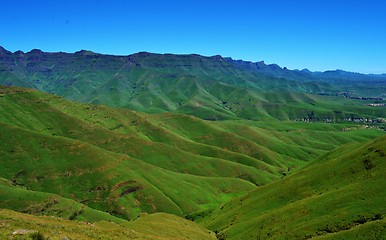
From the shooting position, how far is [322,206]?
A: 10050cm

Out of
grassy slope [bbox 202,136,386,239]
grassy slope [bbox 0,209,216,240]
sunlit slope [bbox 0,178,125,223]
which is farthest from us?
sunlit slope [bbox 0,178,125,223]

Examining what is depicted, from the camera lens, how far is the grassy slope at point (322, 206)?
284 ft

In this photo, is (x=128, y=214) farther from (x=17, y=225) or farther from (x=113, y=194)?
(x=17, y=225)

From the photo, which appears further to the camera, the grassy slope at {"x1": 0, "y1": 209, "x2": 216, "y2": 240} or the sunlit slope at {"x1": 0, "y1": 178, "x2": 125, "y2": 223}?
the sunlit slope at {"x1": 0, "y1": 178, "x2": 125, "y2": 223}

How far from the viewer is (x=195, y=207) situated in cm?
19500

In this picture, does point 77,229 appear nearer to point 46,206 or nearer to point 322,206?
point 322,206

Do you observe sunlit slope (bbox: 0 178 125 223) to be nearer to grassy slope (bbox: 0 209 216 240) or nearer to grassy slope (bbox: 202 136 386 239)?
grassy slope (bbox: 0 209 216 240)

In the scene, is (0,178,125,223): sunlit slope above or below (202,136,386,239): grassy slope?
below

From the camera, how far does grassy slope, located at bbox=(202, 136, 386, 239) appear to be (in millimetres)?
86625

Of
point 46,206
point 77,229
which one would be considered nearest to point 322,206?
point 77,229

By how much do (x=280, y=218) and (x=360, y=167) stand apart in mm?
37107

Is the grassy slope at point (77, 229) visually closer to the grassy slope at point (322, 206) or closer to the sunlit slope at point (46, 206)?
the grassy slope at point (322, 206)

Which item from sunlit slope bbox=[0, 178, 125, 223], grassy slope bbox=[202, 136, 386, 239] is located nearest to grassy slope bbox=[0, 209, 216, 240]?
grassy slope bbox=[202, 136, 386, 239]

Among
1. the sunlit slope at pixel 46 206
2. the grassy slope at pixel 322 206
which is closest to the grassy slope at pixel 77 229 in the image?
the grassy slope at pixel 322 206
